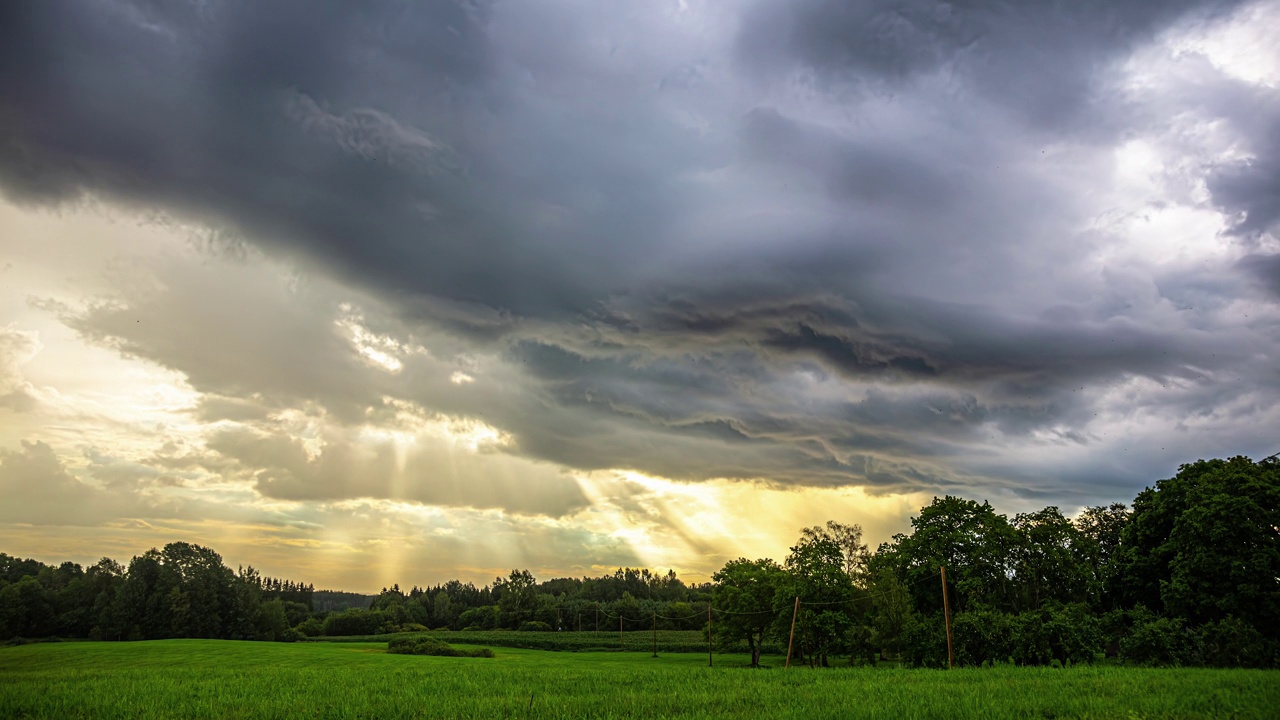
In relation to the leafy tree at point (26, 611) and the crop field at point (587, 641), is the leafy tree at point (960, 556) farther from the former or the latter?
the leafy tree at point (26, 611)

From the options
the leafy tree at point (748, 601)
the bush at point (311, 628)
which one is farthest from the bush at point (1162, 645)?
the bush at point (311, 628)

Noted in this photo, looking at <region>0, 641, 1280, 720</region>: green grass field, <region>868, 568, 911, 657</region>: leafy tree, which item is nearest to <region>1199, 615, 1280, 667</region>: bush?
<region>868, 568, 911, 657</region>: leafy tree

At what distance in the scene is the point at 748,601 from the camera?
69.1 metres

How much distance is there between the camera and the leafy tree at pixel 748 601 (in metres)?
67.9

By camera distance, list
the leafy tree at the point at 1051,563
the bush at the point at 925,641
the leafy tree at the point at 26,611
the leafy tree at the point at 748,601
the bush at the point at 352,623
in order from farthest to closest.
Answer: the bush at the point at 352,623, the leafy tree at the point at 26,611, the leafy tree at the point at 748,601, the leafy tree at the point at 1051,563, the bush at the point at 925,641

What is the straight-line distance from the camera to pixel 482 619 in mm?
161125

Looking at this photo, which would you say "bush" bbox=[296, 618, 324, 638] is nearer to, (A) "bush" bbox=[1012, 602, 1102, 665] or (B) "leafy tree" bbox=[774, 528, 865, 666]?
(B) "leafy tree" bbox=[774, 528, 865, 666]

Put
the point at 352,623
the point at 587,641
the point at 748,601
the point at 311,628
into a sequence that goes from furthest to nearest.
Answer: the point at 352,623 < the point at 311,628 < the point at 587,641 < the point at 748,601

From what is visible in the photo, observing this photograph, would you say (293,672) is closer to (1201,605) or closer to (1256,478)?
(1201,605)

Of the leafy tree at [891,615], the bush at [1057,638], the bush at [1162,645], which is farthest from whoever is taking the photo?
the leafy tree at [891,615]

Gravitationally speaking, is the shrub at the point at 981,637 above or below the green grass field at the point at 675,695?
below

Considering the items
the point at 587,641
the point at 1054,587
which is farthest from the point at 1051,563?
the point at 587,641

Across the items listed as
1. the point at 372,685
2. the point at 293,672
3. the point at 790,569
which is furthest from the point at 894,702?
the point at 790,569

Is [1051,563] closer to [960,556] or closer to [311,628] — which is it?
[960,556]
